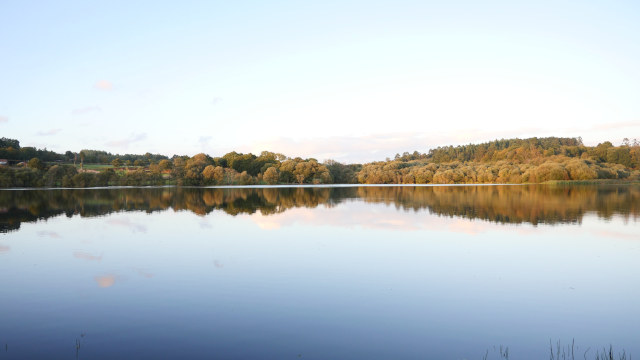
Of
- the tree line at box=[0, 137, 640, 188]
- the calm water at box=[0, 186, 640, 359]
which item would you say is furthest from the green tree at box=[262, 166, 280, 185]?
the calm water at box=[0, 186, 640, 359]

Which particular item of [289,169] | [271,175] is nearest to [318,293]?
[271,175]

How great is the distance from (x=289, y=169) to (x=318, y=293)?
97.6 m

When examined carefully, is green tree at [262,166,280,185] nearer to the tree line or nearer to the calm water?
the tree line

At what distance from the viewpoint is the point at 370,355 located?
5.69m

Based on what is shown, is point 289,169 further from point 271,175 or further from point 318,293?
point 318,293

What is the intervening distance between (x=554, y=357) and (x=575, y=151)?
138859mm

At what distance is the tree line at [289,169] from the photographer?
80750mm

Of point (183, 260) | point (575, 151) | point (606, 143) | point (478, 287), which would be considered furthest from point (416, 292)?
point (606, 143)

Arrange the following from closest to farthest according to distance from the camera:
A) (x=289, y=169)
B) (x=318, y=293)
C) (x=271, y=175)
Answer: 1. (x=318, y=293)
2. (x=271, y=175)
3. (x=289, y=169)

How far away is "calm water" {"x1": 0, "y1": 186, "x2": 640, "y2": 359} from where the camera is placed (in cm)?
610

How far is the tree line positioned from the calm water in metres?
72.9

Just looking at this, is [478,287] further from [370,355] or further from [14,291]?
[14,291]

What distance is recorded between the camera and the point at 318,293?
8609 millimetres

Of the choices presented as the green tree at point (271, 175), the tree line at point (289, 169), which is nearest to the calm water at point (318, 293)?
the tree line at point (289, 169)
